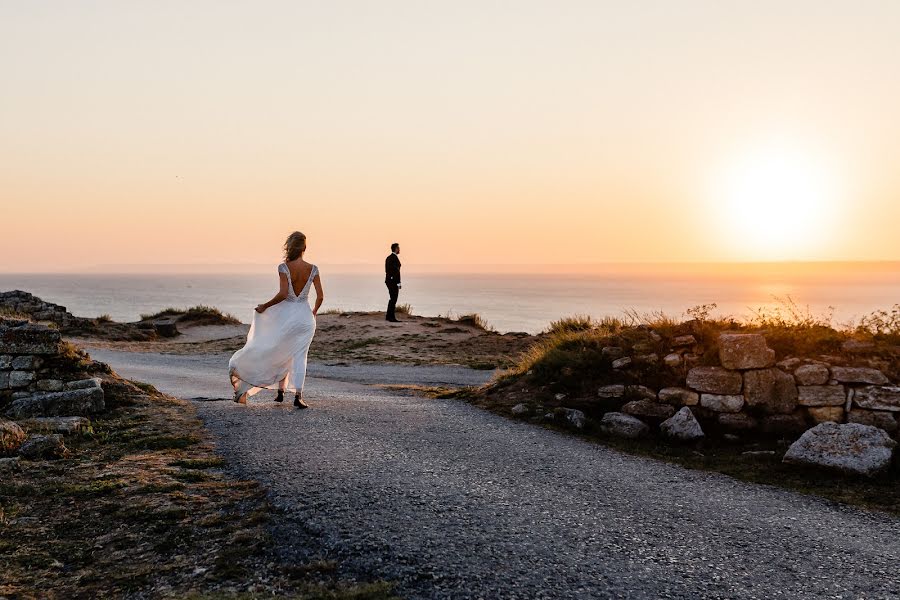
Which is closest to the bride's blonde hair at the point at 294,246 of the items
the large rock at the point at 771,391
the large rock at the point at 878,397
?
the large rock at the point at 771,391

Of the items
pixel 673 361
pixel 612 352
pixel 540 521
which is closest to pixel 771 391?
pixel 673 361

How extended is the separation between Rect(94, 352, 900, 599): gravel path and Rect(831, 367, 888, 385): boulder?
3.06 meters

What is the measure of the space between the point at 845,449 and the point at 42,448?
907 centimetres

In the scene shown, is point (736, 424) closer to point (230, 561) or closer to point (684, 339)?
point (684, 339)

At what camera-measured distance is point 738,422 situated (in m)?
9.80


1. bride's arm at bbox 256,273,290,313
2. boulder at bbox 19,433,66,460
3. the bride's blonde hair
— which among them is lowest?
boulder at bbox 19,433,66,460

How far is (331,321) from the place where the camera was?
2838 cm

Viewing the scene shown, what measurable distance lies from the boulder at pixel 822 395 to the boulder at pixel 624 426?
85.7 inches

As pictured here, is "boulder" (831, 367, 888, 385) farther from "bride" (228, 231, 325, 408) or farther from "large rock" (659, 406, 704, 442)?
"bride" (228, 231, 325, 408)

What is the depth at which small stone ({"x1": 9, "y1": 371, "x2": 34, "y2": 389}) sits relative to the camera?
1060 cm

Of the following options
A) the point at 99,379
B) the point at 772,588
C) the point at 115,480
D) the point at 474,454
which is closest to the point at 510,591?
the point at 772,588

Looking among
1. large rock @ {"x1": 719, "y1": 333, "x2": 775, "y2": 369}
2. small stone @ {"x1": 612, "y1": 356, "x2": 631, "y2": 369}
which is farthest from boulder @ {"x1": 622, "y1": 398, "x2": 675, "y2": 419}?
large rock @ {"x1": 719, "y1": 333, "x2": 775, "y2": 369}

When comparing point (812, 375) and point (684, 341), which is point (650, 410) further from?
point (812, 375)

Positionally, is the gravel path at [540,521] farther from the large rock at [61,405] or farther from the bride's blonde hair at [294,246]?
the bride's blonde hair at [294,246]
